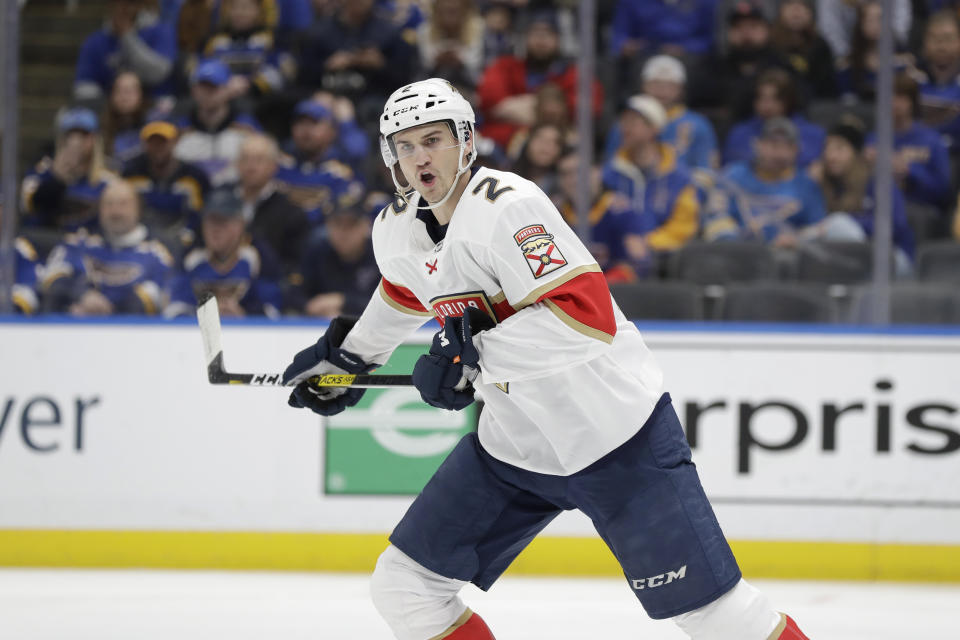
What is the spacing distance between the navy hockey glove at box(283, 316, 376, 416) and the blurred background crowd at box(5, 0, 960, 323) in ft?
6.17

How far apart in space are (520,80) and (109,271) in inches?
84.3

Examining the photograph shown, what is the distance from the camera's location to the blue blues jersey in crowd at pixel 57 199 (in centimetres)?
482

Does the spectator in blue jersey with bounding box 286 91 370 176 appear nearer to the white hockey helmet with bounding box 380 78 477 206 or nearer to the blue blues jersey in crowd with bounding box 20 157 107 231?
the blue blues jersey in crowd with bounding box 20 157 107 231

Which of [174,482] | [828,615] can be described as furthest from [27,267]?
[828,615]

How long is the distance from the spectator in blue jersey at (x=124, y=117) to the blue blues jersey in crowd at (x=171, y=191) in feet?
0.34

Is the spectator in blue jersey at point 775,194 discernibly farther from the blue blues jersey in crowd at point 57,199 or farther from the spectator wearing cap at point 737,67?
the blue blues jersey in crowd at point 57,199

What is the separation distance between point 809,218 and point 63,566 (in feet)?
10.5

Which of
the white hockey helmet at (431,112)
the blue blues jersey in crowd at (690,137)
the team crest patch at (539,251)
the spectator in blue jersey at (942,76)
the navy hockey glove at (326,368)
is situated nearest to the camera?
the team crest patch at (539,251)

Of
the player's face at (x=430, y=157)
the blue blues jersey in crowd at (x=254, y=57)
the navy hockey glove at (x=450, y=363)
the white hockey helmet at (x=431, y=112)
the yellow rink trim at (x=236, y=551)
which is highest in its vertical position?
the blue blues jersey in crowd at (x=254, y=57)

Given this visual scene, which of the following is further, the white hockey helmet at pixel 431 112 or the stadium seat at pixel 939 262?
the stadium seat at pixel 939 262

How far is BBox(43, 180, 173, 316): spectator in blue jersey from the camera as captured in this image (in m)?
4.59

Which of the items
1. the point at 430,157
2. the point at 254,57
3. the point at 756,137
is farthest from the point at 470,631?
the point at 254,57

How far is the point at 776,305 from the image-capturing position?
453cm

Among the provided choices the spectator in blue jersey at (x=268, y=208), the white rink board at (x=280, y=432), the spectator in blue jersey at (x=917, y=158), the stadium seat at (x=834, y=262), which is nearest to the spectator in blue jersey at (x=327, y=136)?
the spectator in blue jersey at (x=268, y=208)
